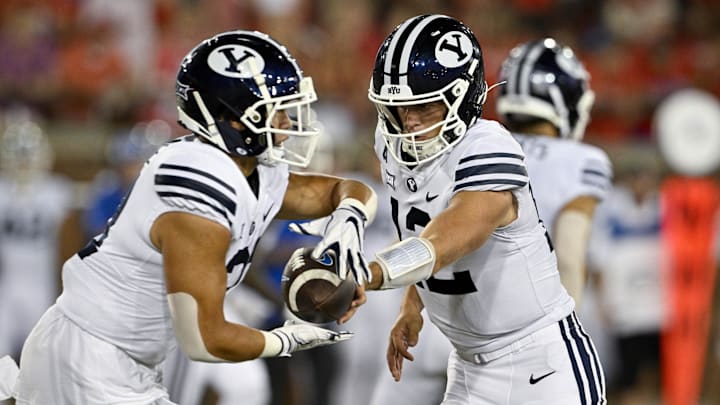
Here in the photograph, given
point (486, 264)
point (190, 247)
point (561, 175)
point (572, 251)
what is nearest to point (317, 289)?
point (190, 247)

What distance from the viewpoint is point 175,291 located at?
2.75 meters

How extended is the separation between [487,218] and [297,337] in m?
0.56

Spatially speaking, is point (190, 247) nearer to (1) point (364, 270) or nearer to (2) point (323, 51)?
(1) point (364, 270)

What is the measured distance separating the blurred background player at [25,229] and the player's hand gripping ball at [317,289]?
4.74 metres

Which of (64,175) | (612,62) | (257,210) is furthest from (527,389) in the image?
(612,62)

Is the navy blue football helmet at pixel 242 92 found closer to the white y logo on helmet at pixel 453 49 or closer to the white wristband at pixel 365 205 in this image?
the white wristband at pixel 365 205

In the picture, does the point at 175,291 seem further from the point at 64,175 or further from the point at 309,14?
the point at 309,14

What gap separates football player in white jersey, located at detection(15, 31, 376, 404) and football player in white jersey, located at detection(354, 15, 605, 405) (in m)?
0.21

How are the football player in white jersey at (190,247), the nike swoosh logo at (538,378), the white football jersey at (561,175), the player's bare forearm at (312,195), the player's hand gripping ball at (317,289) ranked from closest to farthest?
the player's hand gripping ball at (317,289) < the football player in white jersey at (190,247) < the nike swoosh logo at (538,378) < the player's bare forearm at (312,195) < the white football jersey at (561,175)

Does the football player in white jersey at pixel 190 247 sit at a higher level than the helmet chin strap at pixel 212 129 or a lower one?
lower

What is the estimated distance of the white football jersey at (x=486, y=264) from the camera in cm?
300

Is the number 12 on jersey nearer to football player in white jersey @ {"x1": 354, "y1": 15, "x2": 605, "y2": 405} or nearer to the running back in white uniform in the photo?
football player in white jersey @ {"x1": 354, "y1": 15, "x2": 605, "y2": 405}

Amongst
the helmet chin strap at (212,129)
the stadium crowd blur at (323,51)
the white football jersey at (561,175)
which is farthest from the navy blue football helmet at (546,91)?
the stadium crowd blur at (323,51)

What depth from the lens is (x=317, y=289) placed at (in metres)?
2.69
